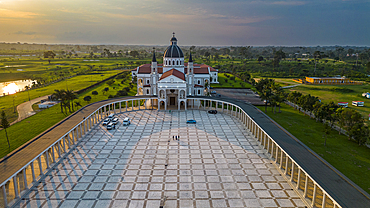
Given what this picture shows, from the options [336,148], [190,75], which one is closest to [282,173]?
[336,148]

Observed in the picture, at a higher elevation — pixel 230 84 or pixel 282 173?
pixel 230 84

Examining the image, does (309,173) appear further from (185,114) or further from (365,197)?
(185,114)

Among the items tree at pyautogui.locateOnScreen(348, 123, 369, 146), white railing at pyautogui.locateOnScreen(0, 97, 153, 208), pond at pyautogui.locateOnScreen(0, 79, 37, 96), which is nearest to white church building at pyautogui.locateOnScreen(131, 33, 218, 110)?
white railing at pyautogui.locateOnScreen(0, 97, 153, 208)

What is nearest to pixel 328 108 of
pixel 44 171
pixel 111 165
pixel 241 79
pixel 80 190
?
pixel 111 165

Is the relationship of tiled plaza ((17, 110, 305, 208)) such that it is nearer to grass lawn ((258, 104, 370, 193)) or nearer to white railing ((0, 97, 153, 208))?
white railing ((0, 97, 153, 208))

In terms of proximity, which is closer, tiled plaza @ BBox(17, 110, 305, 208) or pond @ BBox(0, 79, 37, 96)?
tiled plaza @ BBox(17, 110, 305, 208)

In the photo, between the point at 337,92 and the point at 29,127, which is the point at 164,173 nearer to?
the point at 29,127
